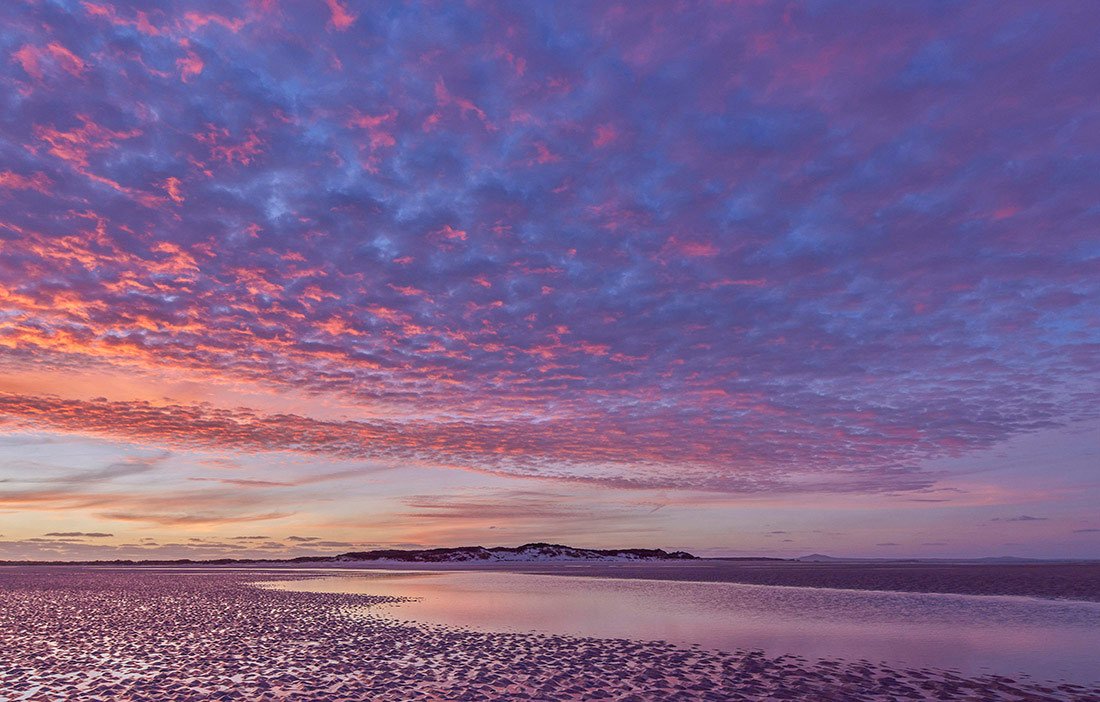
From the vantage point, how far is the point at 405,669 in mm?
21141

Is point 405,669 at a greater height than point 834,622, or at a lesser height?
lesser

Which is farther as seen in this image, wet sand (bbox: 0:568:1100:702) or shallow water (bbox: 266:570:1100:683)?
shallow water (bbox: 266:570:1100:683)

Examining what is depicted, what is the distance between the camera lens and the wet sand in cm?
1784

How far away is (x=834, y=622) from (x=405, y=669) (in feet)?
74.1

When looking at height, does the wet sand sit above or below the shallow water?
below

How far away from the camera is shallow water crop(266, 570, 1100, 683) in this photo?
78.3 feet

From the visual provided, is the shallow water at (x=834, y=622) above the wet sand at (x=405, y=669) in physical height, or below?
above

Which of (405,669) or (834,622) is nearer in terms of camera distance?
(405,669)

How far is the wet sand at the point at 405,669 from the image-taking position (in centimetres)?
1784

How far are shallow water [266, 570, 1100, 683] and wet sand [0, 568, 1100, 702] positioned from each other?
8.30 ft

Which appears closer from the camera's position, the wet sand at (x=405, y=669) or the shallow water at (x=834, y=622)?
the wet sand at (x=405, y=669)

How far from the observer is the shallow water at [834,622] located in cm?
2386

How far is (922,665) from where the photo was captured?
2206 cm

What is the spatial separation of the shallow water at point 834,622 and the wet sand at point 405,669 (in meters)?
2.53
